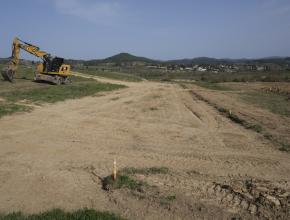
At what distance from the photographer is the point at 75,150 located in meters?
13.7

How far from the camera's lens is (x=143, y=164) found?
1209 cm

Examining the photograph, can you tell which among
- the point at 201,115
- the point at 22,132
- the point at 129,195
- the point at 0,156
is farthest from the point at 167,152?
the point at 201,115

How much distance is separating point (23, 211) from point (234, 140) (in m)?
9.68

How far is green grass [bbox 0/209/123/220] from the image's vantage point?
8227 millimetres

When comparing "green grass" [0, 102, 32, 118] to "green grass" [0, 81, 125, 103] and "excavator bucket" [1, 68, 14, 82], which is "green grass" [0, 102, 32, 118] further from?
"excavator bucket" [1, 68, 14, 82]

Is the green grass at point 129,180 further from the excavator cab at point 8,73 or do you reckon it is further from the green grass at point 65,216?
the excavator cab at point 8,73

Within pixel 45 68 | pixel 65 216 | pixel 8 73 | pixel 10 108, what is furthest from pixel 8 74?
pixel 65 216

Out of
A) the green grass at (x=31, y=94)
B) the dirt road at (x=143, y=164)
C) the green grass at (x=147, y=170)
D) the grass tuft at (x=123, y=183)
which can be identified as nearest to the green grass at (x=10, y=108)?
the green grass at (x=31, y=94)

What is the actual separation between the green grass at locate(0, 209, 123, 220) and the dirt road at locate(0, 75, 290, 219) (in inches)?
14.3

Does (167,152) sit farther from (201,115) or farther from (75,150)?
(201,115)

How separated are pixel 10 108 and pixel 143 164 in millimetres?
12629

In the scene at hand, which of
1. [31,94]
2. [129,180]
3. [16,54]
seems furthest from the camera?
[16,54]

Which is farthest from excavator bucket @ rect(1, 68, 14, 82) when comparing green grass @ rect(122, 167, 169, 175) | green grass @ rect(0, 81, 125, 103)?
green grass @ rect(122, 167, 169, 175)

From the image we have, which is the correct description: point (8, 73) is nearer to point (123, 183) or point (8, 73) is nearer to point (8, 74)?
point (8, 74)
